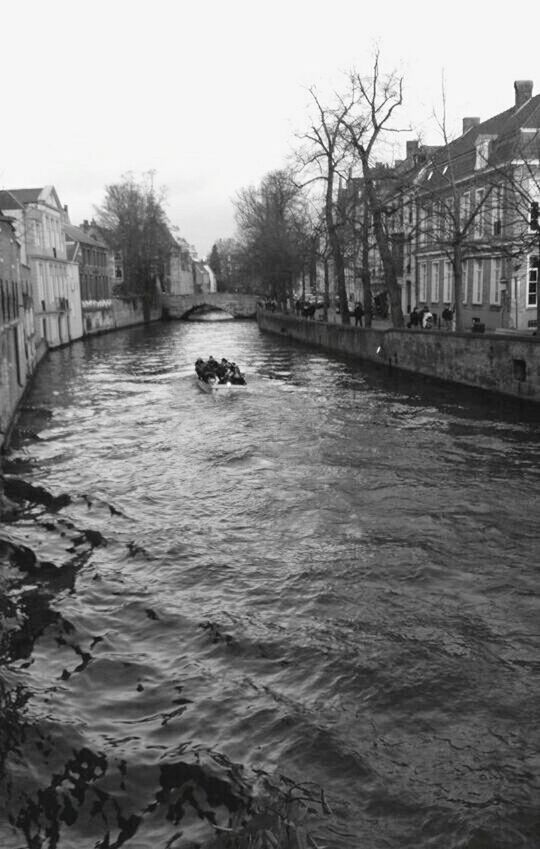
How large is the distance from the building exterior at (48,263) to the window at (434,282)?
2085 cm

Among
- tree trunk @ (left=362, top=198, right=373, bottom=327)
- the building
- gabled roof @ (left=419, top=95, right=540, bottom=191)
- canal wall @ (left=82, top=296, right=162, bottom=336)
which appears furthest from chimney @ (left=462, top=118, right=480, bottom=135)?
canal wall @ (left=82, top=296, right=162, bottom=336)

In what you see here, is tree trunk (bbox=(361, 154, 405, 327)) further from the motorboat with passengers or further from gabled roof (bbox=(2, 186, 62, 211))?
gabled roof (bbox=(2, 186, 62, 211))

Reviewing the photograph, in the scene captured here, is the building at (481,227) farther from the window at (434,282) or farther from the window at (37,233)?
the window at (37,233)

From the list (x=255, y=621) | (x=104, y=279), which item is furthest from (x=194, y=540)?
(x=104, y=279)

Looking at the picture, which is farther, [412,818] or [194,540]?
[194,540]

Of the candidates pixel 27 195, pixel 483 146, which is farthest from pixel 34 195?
pixel 483 146

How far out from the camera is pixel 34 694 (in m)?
7.41

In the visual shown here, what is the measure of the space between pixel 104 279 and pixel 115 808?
228ft

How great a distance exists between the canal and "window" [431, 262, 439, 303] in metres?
28.6

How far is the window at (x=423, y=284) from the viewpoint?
4709cm

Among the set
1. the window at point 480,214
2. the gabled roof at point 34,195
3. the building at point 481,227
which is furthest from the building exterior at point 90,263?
the window at point 480,214

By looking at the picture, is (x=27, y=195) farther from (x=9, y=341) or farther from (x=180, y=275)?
(x=180, y=275)

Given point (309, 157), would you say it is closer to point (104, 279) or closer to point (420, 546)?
point (420, 546)

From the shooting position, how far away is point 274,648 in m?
8.25
